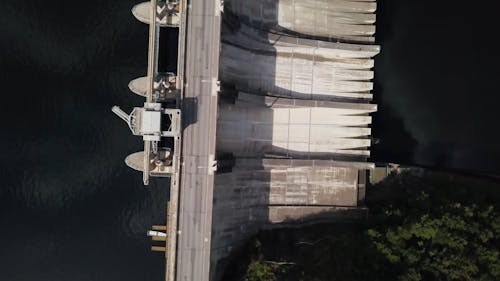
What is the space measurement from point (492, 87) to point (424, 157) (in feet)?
54.9

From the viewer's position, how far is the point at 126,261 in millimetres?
63500

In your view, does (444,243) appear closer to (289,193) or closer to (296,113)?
(289,193)

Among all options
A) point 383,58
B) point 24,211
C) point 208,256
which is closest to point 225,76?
point 208,256

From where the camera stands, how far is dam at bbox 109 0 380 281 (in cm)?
5116

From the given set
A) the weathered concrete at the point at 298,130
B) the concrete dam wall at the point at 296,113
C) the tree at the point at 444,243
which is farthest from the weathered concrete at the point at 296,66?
the tree at the point at 444,243

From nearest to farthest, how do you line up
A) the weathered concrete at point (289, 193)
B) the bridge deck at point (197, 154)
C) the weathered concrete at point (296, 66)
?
the bridge deck at point (197, 154) < the weathered concrete at point (296, 66) < the weathered concrete at point (289, 193)

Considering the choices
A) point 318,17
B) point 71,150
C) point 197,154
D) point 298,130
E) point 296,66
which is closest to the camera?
point 197,154

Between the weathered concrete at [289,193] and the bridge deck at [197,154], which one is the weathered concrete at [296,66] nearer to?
the bridge deck at [197,154]

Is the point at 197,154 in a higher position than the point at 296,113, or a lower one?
lower

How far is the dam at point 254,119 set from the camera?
168 ft

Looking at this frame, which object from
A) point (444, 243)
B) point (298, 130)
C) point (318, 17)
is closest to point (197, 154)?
point (298, 130)

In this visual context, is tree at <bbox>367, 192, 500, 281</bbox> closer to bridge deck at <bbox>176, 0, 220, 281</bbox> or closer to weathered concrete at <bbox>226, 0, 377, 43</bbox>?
bridge deck at <bbox>176, 0, 220, 281</bbox>

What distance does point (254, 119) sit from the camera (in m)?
62.7

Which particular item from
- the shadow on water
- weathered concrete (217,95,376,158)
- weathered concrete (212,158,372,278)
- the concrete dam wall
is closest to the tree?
weathered concrete (212,158,372,278)
